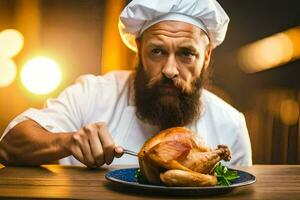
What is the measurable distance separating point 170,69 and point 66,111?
447mm

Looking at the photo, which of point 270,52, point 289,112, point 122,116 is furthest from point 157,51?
Result: point 270,52

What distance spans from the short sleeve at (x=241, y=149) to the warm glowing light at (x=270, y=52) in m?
2.03

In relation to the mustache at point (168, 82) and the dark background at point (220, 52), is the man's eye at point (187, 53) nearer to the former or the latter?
the mustache at point (168, 82)

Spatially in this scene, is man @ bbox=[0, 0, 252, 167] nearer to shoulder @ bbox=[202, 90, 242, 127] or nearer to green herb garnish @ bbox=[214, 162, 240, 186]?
shoulder @ bbox=[202, 90, 242, 127]

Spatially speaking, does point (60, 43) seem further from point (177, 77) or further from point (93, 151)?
point (93, 151)

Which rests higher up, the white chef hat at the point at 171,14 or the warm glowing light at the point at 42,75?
the white chef hat at the point at 171,14

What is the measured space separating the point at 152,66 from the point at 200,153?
899 mm

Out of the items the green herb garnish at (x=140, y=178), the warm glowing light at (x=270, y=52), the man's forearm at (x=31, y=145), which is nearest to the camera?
the green herb garnish at (x=140, y=178)

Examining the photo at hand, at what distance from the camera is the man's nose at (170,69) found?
6.22 ft

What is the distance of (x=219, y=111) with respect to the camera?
2244 millimetres

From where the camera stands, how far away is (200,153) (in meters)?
1.14

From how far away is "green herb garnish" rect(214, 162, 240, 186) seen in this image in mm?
1193

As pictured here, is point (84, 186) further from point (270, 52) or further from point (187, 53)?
point (270, 52)

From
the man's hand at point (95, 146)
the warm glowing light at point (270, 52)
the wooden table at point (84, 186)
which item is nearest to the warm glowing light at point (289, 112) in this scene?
the warm glowing light at point (270, 52)
